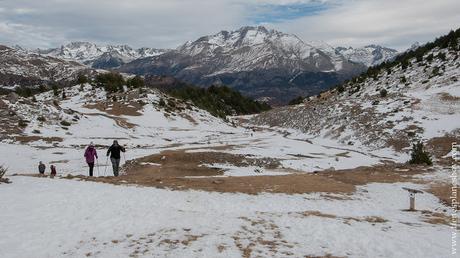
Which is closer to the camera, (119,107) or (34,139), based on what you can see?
(34,139)

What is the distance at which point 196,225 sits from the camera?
54.2 ft

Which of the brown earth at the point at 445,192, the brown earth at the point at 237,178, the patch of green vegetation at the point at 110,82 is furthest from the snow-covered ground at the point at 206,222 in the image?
the patch of green vegetation at the point at 110,82

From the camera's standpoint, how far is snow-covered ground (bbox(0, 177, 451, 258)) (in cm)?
1370

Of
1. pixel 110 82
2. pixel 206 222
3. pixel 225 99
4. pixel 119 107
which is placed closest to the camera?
pixel 206 222

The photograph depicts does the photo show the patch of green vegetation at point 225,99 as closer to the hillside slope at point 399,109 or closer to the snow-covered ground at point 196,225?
the hillside slope at point 399,109

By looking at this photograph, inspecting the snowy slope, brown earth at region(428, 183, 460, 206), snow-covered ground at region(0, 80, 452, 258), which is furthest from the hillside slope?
snow-covered ground at region(0, 80, 452, 258)

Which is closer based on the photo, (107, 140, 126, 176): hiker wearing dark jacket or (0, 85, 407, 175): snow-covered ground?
(107, 140, 126, 176): hiker wearing dark jacket

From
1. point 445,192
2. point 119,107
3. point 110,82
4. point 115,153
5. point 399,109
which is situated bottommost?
point 445,192

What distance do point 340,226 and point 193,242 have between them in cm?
622

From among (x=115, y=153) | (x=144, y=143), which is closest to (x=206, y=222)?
(x=115, y=153)

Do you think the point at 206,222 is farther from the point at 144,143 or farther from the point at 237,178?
the point at 144,143

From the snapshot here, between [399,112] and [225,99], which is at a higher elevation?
[225,99]

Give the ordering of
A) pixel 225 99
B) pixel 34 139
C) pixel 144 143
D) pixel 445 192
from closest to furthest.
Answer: pixel 445 192 → pixel 34 139 → pixel 144 143 → pixel 225 99

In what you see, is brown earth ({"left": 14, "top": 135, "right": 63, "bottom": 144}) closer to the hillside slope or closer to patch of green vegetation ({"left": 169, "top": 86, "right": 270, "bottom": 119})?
the hillside slope
